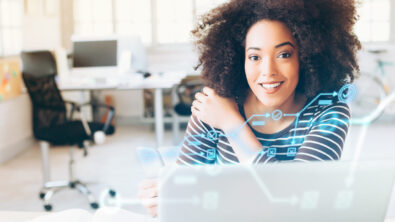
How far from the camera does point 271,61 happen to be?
2.12ft

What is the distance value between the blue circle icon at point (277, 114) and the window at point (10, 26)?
3.25m

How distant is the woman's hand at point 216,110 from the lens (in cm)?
68

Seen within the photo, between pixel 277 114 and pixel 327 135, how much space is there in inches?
3.5

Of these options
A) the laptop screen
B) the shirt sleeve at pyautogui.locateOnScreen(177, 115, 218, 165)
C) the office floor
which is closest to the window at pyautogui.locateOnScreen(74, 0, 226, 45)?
the office floor

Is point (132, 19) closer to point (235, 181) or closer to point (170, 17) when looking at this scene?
point (170, 17)

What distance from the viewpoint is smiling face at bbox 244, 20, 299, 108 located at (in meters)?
0.64

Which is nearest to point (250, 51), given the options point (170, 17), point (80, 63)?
point (80, 63)

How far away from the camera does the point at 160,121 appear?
117 inches

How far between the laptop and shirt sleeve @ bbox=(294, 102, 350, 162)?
0.21m

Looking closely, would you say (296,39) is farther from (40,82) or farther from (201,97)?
(40,82)

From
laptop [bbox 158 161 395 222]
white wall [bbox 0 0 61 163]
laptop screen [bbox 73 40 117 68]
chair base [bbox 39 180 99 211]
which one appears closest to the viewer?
laptop [bbox 158 161 395 222]

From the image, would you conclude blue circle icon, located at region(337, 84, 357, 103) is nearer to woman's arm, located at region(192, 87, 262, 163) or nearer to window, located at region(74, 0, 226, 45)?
woman's arm, located at region(192, 87, 262, 163)

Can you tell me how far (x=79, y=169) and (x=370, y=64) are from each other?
282cm

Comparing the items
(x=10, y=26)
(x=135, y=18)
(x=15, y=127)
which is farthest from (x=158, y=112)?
(x=135, y=18)
